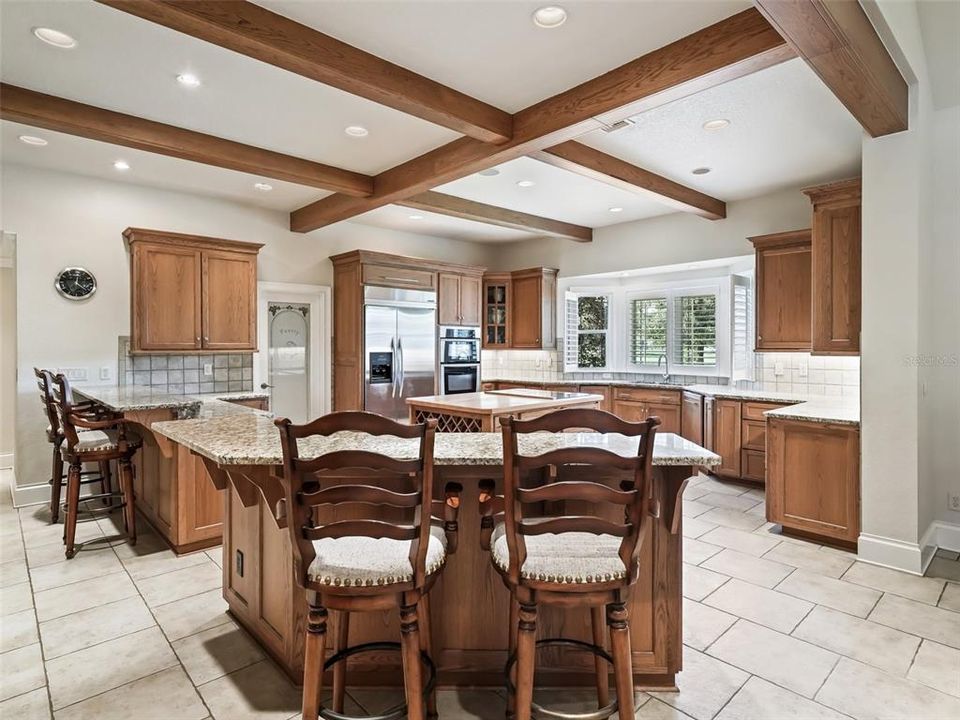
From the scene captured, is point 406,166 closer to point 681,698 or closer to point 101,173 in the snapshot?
point 101,173

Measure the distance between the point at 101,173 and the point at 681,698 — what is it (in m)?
5.40

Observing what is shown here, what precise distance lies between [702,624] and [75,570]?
138 inches

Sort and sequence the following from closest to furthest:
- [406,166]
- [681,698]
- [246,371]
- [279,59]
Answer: [681,698] < [279,59] < [406,166] < [246,371]

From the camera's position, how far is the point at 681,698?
198 cm

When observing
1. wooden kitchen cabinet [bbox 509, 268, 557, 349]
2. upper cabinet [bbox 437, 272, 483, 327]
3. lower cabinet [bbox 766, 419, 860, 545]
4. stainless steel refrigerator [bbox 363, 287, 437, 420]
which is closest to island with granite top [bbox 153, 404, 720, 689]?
lower cabinet [bbox 766, 419, 860, 545]

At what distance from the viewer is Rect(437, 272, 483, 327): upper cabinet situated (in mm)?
6480

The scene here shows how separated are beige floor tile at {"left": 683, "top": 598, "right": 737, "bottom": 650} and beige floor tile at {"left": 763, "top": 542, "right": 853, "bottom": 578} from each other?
3.06ft

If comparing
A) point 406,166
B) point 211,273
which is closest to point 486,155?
point 406,166

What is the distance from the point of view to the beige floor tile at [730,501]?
441 cm

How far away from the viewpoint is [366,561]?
1.57 m

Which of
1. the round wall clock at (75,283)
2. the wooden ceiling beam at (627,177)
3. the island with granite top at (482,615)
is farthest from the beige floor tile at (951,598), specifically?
the round wall clock at (75,283)

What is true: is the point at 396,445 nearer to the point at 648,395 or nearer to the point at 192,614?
the point at 192,614

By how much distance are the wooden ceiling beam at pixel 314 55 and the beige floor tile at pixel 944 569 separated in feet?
12.0

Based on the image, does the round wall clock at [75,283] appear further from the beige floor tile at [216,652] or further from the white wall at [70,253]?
the beige floor tile at [216,652]
